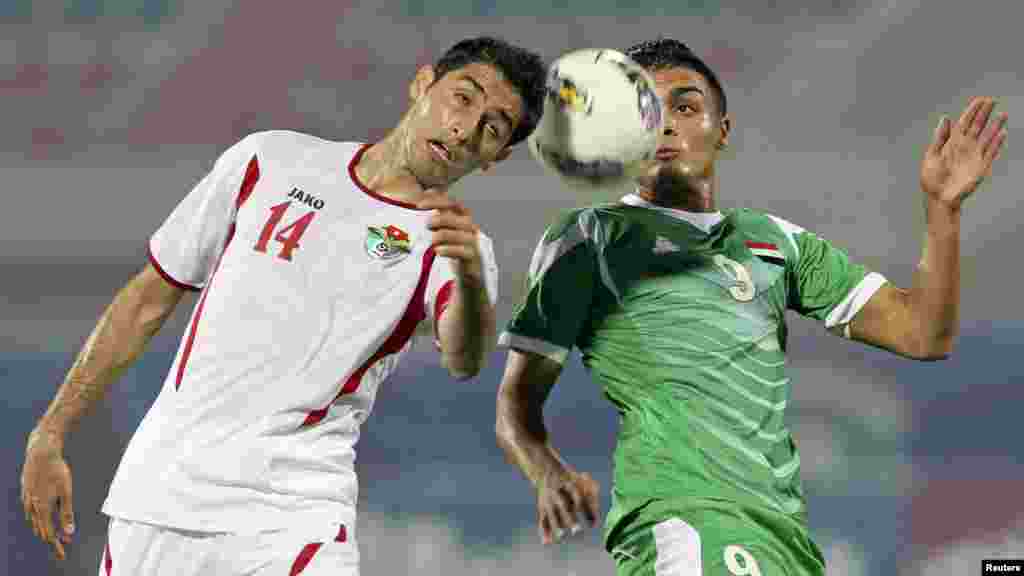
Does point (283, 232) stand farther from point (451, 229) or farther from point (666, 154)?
point (666, 154)

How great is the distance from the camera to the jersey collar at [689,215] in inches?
164

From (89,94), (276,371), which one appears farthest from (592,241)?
(89,94)

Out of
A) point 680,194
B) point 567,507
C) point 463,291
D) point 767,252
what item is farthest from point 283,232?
point 767,252

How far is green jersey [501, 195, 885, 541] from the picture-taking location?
3.78m

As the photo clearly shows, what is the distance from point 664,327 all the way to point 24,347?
3.55m

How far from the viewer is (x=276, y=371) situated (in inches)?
146

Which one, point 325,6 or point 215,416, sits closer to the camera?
point 215,416

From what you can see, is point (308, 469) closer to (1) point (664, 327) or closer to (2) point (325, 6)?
(1) point (664, 327)

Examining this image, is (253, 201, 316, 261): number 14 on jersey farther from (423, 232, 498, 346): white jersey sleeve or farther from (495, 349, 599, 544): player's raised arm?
(495, 349, 599, 544): player's raised arm

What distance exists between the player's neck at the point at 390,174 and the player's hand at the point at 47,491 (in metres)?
1.04

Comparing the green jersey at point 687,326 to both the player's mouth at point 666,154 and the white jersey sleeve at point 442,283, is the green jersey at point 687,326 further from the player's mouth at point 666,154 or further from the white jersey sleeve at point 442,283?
the white jersey sleeve at point 442,283

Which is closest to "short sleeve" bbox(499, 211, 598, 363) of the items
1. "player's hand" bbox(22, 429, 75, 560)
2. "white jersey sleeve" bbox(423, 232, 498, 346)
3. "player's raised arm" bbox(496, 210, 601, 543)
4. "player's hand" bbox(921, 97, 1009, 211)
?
"player's raised arm" bbox(496, 210, 601, 543)

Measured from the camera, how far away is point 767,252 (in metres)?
4.14

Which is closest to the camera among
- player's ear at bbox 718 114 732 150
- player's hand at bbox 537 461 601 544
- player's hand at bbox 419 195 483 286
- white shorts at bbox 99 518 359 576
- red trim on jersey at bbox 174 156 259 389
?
→ player's hand at bbox 419 195 483 286
